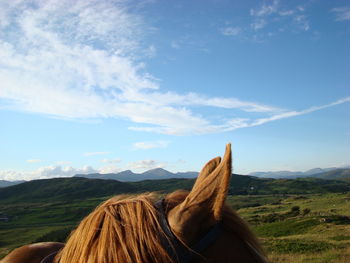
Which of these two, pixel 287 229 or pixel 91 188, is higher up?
pixel 91 188

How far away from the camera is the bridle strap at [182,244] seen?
1397 millimetres

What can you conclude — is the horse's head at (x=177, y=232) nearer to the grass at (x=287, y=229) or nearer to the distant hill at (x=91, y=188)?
the grass at (x=287, y=229)

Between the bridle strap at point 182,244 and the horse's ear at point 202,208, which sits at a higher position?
the horse's ear at point 202,208

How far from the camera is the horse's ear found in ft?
4.51

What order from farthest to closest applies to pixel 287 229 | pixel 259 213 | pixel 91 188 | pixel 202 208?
1. pixel 91 188
2. pixel 259 213
3. pixel 287 229
4. pixel 202 208

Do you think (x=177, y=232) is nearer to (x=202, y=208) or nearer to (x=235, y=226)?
(x=202, y=208)

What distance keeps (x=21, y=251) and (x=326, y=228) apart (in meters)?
29.0

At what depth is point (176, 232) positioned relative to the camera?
1.43 meters

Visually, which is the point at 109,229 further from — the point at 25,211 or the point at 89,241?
the point at 25,211

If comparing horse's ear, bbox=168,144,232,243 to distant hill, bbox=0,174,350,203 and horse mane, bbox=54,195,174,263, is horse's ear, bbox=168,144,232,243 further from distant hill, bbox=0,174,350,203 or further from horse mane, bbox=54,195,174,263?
distant hill, bbox=0,174,350,203

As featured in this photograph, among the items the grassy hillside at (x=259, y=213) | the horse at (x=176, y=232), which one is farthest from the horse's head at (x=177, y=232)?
the grassy hillside at (x=259, y=213)

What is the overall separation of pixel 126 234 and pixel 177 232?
25 centimetres

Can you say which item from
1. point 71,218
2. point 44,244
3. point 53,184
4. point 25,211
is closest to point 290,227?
point 44,244

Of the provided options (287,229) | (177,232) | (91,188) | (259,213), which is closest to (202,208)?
(177,232)
